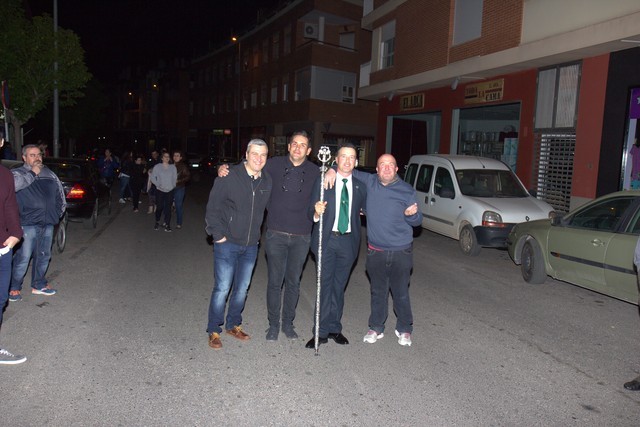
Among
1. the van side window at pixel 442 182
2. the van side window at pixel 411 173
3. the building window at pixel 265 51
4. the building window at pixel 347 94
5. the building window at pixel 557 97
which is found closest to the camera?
the van side window at pixel 442 182

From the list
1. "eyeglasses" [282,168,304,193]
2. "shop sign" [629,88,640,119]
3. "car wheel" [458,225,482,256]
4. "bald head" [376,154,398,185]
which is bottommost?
"car wheel" [458,225,482,256]

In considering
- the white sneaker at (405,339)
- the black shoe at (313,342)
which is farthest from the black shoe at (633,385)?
the black shoe at (313,342)

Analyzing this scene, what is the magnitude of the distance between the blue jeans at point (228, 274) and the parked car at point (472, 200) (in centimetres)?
615

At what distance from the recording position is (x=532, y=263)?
8.31 meters

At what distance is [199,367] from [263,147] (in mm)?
2047

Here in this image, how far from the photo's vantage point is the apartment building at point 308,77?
34.1 metres

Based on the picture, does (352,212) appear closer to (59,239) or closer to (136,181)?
(59,239)

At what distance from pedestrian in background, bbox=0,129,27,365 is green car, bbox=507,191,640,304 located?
6460 mm

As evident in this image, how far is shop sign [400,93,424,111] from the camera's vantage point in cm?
2255

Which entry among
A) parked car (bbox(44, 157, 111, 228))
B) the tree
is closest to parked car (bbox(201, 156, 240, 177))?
the tree

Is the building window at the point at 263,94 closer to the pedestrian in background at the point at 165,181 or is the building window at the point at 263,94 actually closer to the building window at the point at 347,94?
the building window at the point at 347,94

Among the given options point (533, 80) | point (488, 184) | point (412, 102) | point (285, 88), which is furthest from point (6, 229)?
point (285, 88)

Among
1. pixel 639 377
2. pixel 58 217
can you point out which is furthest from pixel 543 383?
pixel 58 217

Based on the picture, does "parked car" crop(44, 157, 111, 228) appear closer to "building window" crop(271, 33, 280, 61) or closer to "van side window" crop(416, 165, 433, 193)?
"van side window" crop(416, 165, 433, 193)
